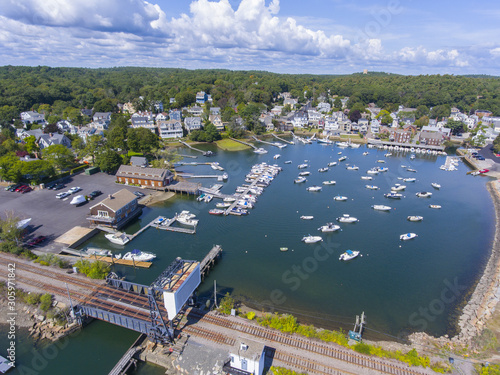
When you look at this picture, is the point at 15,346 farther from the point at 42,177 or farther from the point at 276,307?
the point at 42,177

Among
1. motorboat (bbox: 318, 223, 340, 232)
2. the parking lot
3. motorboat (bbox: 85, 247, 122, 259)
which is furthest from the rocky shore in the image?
the parking lot

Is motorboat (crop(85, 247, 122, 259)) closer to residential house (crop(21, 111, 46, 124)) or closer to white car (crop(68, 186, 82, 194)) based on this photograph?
white car (crop(68, 186, 82, 194))

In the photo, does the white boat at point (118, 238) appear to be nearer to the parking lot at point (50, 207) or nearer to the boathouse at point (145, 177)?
the parking lot at point (50, 207)

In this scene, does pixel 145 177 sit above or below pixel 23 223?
above

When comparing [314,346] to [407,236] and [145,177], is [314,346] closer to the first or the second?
[407,236]

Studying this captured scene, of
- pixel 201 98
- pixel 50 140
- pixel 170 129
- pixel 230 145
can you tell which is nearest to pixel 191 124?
pixel 170 129

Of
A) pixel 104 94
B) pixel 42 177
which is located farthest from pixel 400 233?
pixel 104 94
